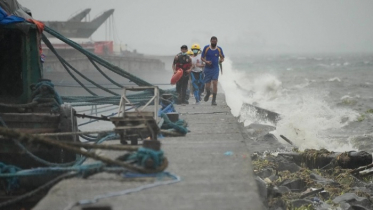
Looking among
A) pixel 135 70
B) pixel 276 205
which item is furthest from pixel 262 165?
pixel 135 70

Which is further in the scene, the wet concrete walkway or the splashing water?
the splashing water

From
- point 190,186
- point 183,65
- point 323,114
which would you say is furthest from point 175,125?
point 323,114

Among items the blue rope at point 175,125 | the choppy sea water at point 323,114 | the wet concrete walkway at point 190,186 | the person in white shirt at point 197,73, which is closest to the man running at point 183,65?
the person in white shirt at point 197,73

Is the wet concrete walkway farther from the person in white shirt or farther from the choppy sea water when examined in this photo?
the choppy sea water

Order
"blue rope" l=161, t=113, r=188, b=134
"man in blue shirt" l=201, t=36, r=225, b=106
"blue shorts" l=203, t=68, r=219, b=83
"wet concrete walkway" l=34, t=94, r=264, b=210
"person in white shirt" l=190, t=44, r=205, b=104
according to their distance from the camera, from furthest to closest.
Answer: "person in white shirt" l=190, t=44, r=205, b=104 → "blue shorts" l=203, t=68, r=219, b=83 → "man in blue shirt" l=201, t=36, r=225, b=106 → "blue rope" l=161, t=113, r=188, b=134 → "wet concrete walkway" l=34, t=94, r=264, b=210

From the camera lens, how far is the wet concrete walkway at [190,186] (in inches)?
191

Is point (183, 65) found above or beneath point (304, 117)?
above

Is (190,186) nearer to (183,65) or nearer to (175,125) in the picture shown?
(175,125)

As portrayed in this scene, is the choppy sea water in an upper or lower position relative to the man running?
lower

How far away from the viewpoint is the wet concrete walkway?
15.9 ft

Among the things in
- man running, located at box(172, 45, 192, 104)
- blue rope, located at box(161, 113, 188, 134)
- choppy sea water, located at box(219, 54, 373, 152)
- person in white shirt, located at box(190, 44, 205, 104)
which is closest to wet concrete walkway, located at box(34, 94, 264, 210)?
blue rope, located at box(161, 113, 188, 134)

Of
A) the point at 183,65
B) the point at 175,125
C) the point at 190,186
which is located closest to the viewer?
the point at 190,186

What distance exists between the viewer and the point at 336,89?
40562 millimetres

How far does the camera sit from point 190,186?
5.43 m
